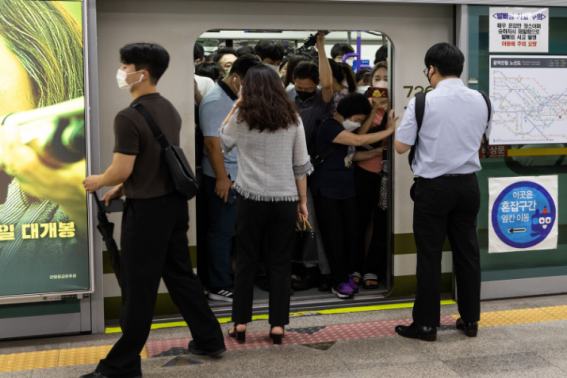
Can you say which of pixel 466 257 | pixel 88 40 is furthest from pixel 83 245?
pixel 466 257

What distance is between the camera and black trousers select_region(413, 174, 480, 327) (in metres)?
3.71

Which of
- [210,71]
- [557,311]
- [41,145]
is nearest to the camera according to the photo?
[41,145]

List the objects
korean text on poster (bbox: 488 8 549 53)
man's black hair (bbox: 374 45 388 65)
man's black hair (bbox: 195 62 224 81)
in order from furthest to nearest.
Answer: man's black hair (bbox: 195 62 224 81)
man's black hair (bbox: 374 45 388 65)
korean text on poster (bbox: 488 8 549 53)

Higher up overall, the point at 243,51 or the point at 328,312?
the point at 243,51

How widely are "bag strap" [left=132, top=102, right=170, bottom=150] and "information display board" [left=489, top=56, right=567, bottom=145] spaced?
2.47m

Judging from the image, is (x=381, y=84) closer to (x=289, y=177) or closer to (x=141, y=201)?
(x=289, y=177)

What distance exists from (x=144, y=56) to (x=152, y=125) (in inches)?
13.0

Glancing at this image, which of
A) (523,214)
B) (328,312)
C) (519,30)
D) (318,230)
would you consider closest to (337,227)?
(318,230)

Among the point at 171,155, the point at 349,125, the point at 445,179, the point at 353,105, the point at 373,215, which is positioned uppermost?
the point at 353,105

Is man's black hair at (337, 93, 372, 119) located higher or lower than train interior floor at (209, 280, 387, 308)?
higher

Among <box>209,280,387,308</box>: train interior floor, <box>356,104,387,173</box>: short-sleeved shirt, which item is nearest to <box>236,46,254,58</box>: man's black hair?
<box>356,104,387,173</box>: short-sleeved shirt

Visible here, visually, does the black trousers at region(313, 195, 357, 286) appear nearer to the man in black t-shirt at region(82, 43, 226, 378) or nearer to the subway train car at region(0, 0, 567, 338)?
the subway train car at region(0, 0, 567, 338)

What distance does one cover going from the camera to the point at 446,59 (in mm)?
3676

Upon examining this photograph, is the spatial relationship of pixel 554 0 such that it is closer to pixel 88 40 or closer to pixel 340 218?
pixel 340 218
